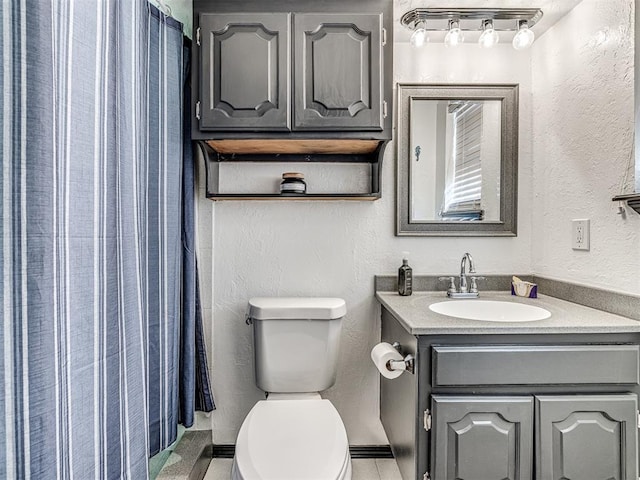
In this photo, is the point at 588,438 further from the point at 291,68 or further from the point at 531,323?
the point at 291,68

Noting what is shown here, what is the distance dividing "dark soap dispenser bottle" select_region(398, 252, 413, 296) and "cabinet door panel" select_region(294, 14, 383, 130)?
70 cm

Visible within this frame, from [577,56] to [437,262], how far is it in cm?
102

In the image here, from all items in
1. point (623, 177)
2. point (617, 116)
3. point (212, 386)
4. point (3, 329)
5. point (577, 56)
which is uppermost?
point (577, 56)

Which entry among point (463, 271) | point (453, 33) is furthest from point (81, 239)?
point (453, 33)

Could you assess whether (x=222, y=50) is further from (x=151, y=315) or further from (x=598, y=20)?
(x=598, y=20)

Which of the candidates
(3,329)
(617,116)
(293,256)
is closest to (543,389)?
(617,116)

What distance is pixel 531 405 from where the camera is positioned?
127 centimetres

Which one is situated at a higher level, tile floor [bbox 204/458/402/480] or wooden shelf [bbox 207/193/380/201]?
wooden shelf [bbox 207/193/380/201]

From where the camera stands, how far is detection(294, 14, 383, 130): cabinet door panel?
1.59 m

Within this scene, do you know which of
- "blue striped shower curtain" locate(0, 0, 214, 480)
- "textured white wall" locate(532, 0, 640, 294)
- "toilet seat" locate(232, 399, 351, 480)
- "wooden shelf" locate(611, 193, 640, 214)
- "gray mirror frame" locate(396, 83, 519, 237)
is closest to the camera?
"blue striped shower curtain" locate(0, 0, 214, 480)

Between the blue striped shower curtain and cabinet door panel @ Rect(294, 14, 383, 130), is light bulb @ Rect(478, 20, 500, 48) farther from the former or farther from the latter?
the blue striped shower curtain

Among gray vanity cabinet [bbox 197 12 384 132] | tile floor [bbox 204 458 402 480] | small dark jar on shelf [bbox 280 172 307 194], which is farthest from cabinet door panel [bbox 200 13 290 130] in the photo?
tile floor [bbox 204 458 402 480]

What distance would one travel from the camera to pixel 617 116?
1.43m

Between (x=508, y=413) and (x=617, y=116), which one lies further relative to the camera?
(x=617, y=116)
